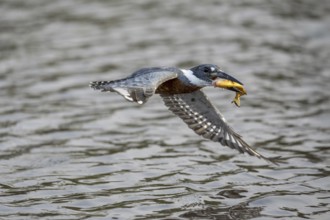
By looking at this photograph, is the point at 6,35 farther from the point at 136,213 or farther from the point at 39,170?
the point at 136,213

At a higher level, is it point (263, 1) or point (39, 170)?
point (263, 1)

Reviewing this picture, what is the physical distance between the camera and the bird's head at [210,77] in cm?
898

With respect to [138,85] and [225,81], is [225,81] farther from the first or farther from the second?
[138,85]

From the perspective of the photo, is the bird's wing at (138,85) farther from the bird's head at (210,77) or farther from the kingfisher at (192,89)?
the bird's head at (210,77)

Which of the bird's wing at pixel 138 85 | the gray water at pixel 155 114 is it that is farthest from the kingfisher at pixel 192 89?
the gray water at pixel 155 114

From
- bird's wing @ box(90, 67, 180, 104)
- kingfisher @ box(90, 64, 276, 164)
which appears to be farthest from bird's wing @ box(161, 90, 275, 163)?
bird's wing @ box(90, 67, 180, 104)

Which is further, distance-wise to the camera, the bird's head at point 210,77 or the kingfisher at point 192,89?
the bird's head at point 210,77

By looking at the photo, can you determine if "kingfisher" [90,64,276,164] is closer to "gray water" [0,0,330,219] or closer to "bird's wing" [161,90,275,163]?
"bird's wing" [161,90,275,163]

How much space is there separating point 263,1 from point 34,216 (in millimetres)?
11686

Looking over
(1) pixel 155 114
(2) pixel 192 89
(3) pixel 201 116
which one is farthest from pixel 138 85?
(1) pixel 155 114

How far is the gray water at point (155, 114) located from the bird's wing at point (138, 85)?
1276mm

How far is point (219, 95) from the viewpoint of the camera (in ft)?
42.5

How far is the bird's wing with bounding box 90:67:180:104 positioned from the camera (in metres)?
7.55

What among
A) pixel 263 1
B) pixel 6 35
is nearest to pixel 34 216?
pixel 6 35
